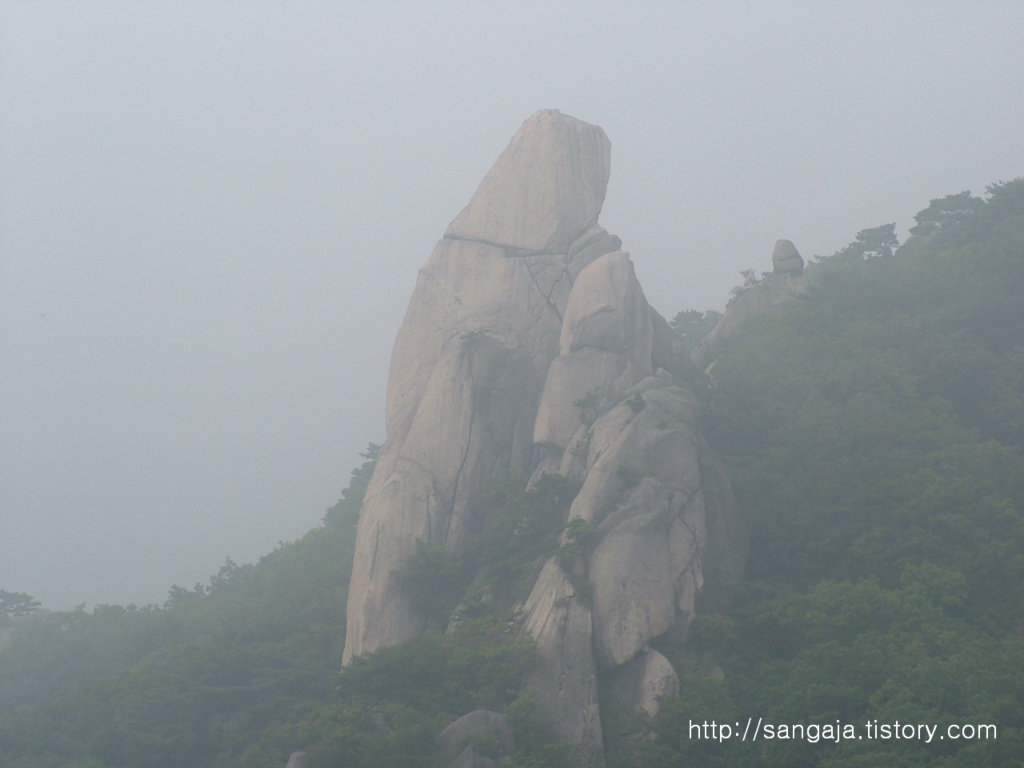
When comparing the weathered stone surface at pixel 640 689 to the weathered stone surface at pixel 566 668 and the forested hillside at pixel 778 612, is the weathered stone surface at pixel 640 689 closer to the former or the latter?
the forested hillside at pixel 778 612

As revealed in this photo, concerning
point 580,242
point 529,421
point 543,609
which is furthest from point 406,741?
point 580,242

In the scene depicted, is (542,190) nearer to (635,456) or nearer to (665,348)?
(665,348)

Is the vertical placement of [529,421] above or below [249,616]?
above

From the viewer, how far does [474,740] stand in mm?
15031

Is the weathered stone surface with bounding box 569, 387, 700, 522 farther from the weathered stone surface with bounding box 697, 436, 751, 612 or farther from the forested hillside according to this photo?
the forested hillside

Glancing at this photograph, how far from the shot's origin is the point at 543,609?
677 inches

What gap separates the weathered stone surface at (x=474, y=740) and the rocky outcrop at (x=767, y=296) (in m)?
16.0

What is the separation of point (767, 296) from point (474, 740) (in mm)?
19157

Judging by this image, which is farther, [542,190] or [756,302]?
[756,302]

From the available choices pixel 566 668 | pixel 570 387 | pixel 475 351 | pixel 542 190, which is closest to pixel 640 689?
pixel 566 668

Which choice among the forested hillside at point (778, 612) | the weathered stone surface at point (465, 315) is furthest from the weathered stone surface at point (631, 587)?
the weathered stone surface at point (465, 315)

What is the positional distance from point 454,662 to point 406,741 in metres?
1.85

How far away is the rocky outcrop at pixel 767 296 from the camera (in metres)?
29.0

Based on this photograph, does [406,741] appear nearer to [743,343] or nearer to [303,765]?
[303,765]
